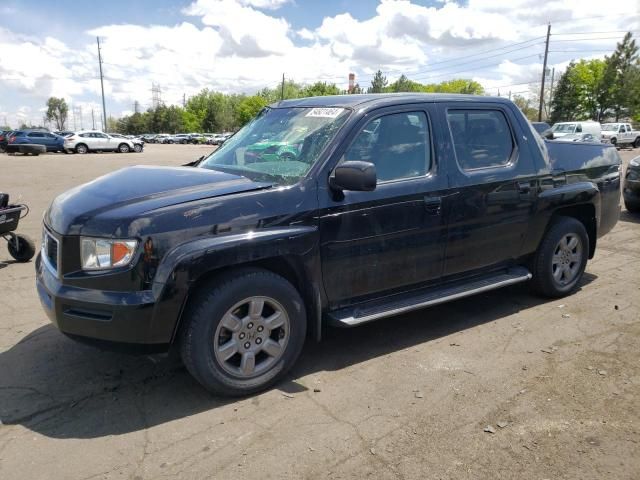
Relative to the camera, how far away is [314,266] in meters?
3.42

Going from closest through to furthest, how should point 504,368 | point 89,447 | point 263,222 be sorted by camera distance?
point 89,447 < point 263,222 < point 504,368

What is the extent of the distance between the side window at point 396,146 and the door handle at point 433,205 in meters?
0.21

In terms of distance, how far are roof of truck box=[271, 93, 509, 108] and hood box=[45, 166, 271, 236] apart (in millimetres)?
1004

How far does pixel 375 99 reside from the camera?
3.90 meters

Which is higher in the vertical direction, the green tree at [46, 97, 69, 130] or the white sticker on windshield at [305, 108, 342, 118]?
the green tree at [46, 97, 69, 130]

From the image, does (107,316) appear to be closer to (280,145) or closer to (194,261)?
(194,261)

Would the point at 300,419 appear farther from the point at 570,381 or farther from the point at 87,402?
the point at 570,381

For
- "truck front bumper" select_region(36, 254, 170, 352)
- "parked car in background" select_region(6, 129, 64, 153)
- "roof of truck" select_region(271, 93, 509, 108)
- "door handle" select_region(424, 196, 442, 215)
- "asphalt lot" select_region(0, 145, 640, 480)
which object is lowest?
"asphalt lot" select_region(0, 145, 640, 480)

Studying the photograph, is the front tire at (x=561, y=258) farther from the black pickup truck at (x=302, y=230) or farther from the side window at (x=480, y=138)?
the side window at (x=480, y=138)

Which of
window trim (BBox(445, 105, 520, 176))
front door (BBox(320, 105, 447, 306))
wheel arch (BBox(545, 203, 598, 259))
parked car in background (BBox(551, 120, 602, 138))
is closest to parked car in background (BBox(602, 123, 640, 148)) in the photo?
parked car in background (BBox(551, 120, 602, 138))

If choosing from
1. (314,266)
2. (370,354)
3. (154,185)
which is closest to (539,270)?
(370,354)

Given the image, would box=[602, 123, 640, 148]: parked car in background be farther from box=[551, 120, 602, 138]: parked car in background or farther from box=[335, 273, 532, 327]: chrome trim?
box=[335, 273, 532, 327]: chrome trim

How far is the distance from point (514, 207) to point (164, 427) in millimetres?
3220

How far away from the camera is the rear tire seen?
6352 mm
